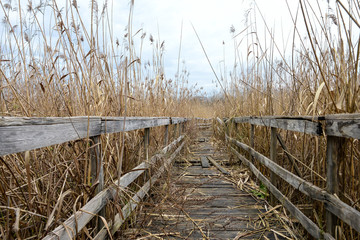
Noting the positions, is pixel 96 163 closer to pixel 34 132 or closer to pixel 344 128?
pixel 34 132

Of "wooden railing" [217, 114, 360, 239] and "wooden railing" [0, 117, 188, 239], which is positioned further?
"wooden railing" [217, 114, 360, 239]

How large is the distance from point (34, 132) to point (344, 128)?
4.37 feet

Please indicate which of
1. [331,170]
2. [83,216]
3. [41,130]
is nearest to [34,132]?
[41,130]

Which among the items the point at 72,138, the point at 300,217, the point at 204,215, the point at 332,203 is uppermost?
the point at 72,138

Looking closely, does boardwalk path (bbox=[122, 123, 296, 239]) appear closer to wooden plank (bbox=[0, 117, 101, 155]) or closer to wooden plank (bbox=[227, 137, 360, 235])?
wooden plank (bbox=[227, 137, 360, 235])

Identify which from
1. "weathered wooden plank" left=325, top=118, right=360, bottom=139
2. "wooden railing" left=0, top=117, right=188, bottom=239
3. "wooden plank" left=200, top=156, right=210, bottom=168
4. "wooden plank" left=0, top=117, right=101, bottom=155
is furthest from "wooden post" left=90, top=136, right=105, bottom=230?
"wooden plank" left=200, top=156, right=210, bottom=168

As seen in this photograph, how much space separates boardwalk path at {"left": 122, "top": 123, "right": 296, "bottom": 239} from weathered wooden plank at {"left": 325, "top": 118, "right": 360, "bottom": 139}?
0.96m

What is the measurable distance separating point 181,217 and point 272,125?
4.02ft

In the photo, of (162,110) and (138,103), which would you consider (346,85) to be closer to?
(138,103)

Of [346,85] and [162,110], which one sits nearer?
[346,85]

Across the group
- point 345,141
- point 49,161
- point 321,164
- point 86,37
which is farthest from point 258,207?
point 86,37

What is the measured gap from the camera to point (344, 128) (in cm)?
121

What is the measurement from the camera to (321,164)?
69.6 inches

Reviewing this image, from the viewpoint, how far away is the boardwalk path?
1.98m
